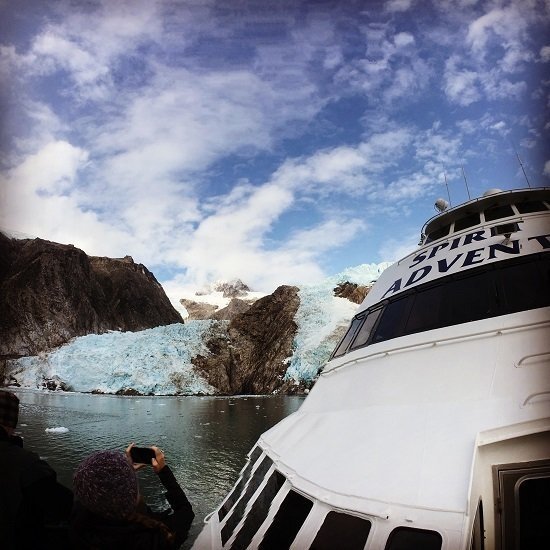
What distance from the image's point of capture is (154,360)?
1620 inches

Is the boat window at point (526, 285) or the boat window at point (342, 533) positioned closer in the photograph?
the boat window at point (342, 533)

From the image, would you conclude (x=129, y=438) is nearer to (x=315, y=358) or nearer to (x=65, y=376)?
(x=315, y=358)

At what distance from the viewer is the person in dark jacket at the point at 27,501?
1456mm

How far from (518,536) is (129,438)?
17063 mm

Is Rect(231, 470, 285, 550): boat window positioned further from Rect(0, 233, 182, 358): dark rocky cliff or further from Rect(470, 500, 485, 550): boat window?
Rect(0, 233, 182, 358): dark rocky cliff

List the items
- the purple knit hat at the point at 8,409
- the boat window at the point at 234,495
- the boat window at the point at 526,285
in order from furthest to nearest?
the boat window at the point at 234,495 < the boat window at the point at 526,285 < the purple knit hat at the point at 8,409

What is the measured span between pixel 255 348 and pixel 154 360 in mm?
13615

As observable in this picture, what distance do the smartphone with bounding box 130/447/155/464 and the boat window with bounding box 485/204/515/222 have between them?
4920mm

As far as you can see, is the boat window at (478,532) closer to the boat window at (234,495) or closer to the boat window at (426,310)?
the boat window at (426,310)

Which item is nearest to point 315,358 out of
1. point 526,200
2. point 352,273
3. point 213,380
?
point 213,380

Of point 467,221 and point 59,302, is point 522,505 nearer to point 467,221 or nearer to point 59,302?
point 467,221

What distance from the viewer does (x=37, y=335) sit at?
193 ft

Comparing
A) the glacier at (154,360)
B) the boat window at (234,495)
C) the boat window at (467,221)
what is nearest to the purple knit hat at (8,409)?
the boat window at (234,495)

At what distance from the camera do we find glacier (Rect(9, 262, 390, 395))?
3962cm
